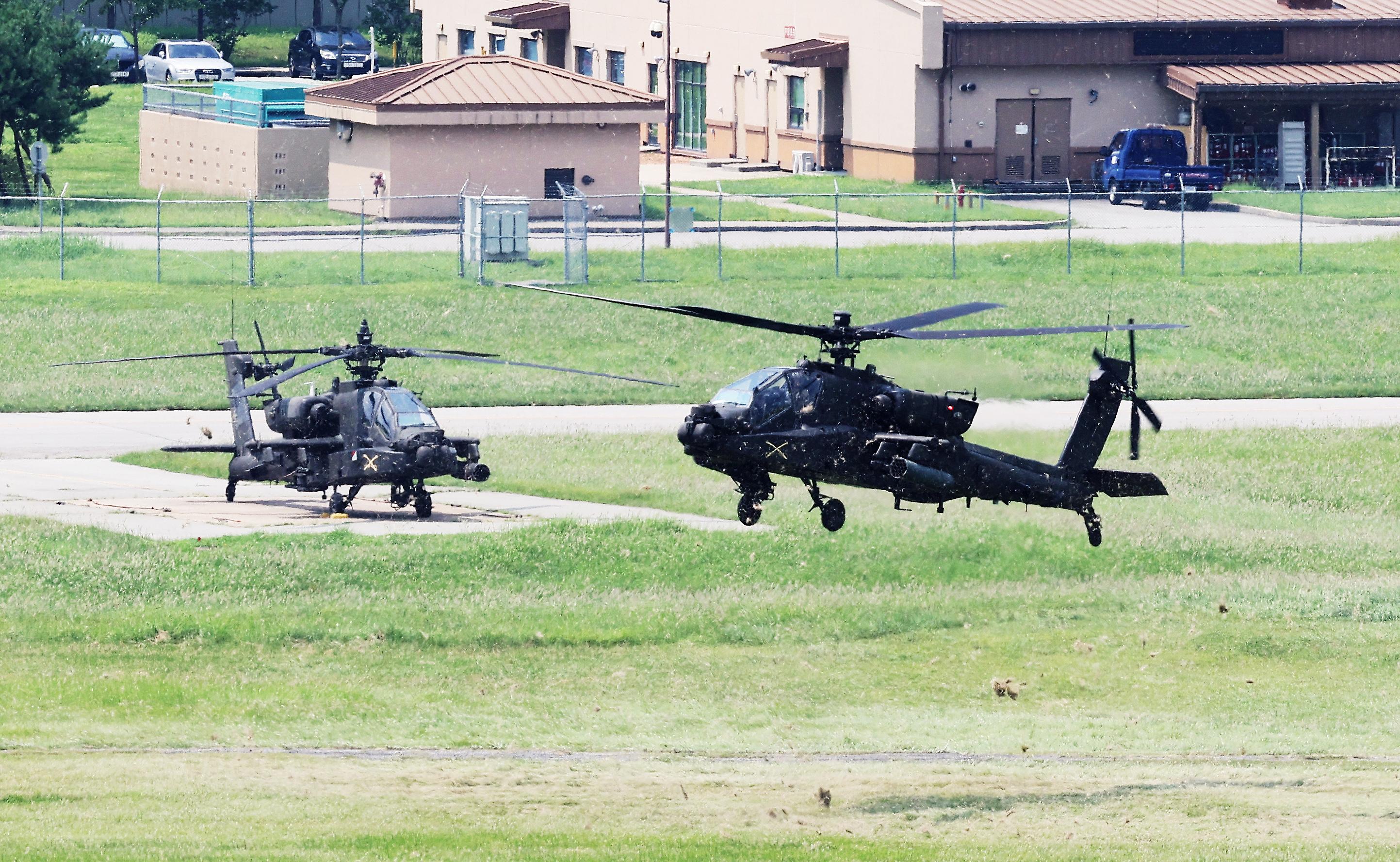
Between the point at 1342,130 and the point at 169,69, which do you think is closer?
the point at 1342,130

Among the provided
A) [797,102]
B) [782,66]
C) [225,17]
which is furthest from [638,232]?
[225,17]

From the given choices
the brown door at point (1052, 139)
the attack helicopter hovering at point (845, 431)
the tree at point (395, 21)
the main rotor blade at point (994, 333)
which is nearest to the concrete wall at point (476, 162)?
the brown door at point (1052, 139)

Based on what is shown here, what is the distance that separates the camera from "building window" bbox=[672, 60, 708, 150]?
103 m

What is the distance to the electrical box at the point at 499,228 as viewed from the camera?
69125 mm

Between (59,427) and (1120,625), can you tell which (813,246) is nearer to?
(59,427)

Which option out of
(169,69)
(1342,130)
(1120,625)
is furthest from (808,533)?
(169,69)

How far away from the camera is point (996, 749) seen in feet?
117

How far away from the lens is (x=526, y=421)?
180 ft

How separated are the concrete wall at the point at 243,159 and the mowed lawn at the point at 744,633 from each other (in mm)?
41054

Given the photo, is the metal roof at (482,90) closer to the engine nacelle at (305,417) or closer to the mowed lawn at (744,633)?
the mowed lawn at (744,633)

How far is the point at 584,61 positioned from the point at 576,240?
4576 centimetres

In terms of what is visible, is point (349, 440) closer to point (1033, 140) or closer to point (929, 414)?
point (929, 414)

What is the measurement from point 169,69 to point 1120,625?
309 ft

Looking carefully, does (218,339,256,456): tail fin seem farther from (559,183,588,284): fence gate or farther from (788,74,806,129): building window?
(788,74,806,129): building window
